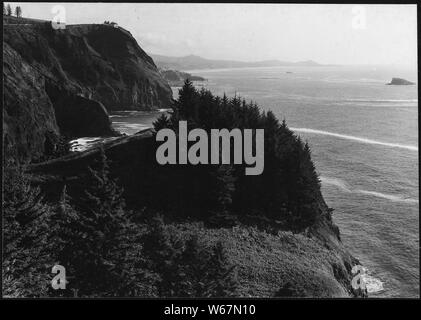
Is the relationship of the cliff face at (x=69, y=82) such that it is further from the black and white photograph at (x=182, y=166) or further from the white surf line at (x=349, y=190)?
the white surf line at (x=349, y=190)

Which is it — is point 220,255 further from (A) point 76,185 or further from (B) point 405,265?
(B) point 405,265

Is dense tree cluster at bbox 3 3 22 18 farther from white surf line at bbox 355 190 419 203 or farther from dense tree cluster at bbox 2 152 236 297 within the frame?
white surf line at bbox 355 190 419 203

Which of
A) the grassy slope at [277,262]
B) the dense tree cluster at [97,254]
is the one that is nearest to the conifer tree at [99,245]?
the dense tree cluster at [97,254]

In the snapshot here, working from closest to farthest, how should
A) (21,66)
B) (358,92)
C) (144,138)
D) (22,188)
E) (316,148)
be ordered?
(22,188), (144,138), (21,66), (358,92), (316,148)

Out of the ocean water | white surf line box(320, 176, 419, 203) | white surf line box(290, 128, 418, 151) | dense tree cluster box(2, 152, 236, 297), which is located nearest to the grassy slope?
dense tree cluster box(2, 152, 236, 297)

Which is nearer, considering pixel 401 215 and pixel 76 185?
pixel 76 185
